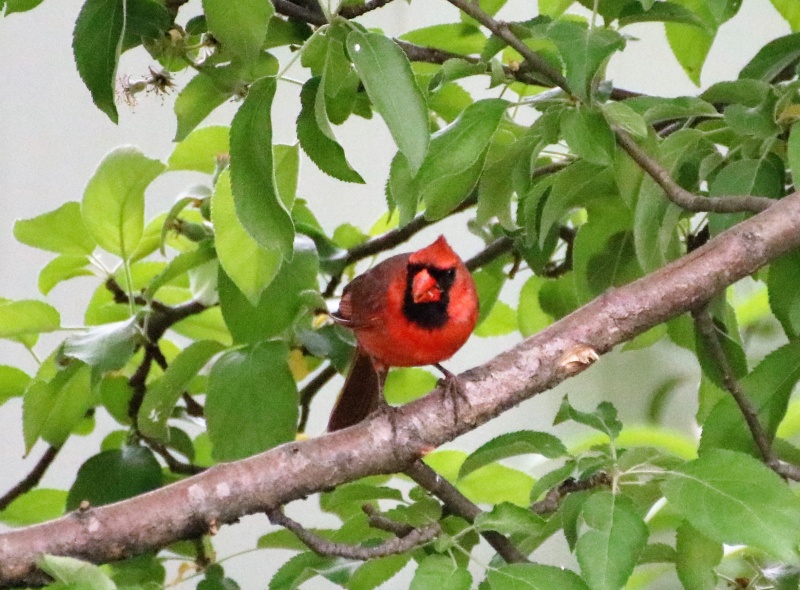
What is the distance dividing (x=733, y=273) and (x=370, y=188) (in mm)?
1310

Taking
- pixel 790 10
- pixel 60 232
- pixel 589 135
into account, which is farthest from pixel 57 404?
pixel 790 10

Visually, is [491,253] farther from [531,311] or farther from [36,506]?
[36,506]

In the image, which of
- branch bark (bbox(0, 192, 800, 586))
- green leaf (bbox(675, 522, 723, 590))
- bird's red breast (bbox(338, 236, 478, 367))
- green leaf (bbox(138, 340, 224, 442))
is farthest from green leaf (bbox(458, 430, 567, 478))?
green leaf (bbox(138, 340, 224, 442))

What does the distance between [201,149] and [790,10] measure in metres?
0.66

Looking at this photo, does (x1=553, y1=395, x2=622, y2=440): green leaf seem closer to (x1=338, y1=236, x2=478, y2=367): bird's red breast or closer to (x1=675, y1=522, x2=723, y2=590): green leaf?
(x1=675, y1=522, x2=723, y2=590): green leaf

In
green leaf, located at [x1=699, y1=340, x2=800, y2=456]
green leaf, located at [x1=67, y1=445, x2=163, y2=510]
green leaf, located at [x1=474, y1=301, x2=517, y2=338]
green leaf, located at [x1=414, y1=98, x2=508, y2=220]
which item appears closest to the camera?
green leaf, located at [x1=414, y1=98, x2=508, y2=220]

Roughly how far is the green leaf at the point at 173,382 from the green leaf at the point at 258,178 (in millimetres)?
352

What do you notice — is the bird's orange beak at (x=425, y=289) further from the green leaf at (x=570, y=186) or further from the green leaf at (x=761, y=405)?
the green leaf at (x=761, y=405)

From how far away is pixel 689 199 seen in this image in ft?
2.48

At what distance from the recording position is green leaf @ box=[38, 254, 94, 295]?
1.15m

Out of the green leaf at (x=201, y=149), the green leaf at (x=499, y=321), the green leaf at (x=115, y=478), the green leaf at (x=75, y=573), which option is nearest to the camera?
the green leaf at (x=75, y=573)

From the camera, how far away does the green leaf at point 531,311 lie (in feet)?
3.75

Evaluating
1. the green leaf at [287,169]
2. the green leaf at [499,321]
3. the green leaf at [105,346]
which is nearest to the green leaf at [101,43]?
the green leaf at [287,169]

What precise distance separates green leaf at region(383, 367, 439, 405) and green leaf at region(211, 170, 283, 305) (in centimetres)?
39
